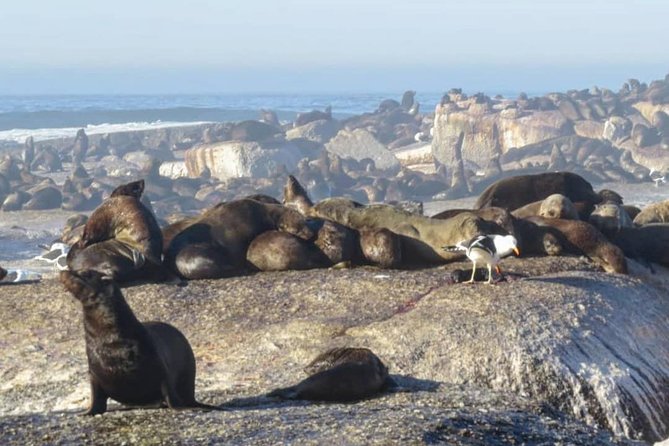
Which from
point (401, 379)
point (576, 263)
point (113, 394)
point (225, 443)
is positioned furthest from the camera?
point (576, 263)

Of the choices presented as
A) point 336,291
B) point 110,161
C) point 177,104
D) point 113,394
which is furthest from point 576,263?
point 177,104

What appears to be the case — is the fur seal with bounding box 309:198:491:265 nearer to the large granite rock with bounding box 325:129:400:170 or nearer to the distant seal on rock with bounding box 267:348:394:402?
the distant seal on rock with bounding box 267:348:394:402

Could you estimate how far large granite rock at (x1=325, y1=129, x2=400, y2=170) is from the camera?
40.0 metres

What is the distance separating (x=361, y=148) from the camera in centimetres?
4141

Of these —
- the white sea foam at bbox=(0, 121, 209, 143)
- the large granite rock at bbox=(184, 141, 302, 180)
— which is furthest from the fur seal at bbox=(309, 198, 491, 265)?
the white sea foam at bbox=(0, 121, 209, 143)

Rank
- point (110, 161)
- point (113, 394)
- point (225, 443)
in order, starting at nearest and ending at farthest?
point (225, 443), point (113, 394), point (110, 161)

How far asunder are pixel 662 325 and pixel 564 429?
3.66m

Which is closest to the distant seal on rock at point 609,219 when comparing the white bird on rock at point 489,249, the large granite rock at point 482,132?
the white bird on rock at point 489,249

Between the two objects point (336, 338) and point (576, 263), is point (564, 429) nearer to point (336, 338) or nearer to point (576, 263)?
point (336, 338)

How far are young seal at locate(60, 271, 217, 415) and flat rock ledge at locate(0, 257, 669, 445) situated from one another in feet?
0.44

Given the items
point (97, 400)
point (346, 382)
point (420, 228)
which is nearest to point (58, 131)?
point (420, 228)

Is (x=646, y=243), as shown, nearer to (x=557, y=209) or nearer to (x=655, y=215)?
(x=557, y=209)

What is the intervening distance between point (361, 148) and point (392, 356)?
33031mm

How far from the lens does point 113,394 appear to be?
6969mm
